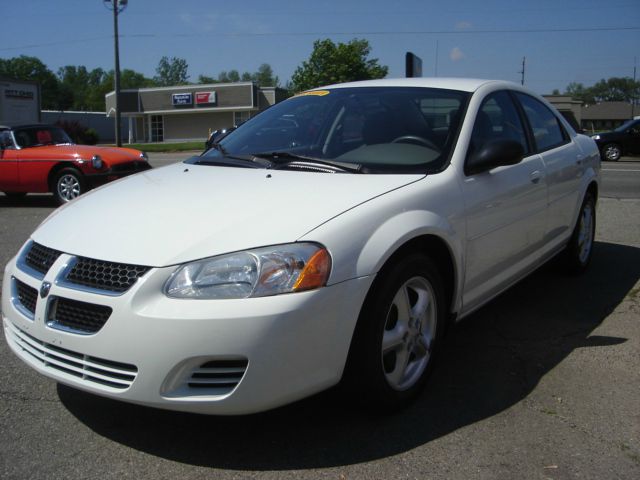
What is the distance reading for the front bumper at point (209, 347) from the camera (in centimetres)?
233

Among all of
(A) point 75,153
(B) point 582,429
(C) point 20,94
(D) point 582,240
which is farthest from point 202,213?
(C) point 20,94

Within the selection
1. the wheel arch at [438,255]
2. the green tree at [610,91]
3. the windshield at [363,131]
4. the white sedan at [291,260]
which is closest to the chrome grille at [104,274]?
the white sedan at [291,260]

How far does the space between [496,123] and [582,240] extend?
199 cm

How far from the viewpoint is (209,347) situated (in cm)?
233

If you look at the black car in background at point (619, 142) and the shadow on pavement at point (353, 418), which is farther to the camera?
the black car in background at point (619, 142)

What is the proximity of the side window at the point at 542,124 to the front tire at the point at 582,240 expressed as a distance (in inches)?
26.9

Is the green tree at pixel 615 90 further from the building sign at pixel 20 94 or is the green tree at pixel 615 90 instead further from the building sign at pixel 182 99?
the building sign at pixel 20 94

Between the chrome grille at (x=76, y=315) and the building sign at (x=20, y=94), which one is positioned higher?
the building sign at (x=20, y=94)

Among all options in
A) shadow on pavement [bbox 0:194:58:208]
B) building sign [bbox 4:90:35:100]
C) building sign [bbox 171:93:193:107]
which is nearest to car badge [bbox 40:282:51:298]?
shadow on pavement [bbox 0:194:58:208]

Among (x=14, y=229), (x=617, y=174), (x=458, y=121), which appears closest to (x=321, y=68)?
(x=617, y=174)

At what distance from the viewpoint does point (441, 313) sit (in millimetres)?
3166

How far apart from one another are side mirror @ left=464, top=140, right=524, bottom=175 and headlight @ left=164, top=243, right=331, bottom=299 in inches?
50.7

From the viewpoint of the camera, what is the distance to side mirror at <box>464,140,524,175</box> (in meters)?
3.38

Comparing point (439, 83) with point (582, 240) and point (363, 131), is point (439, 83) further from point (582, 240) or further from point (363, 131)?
point (582, 240)
